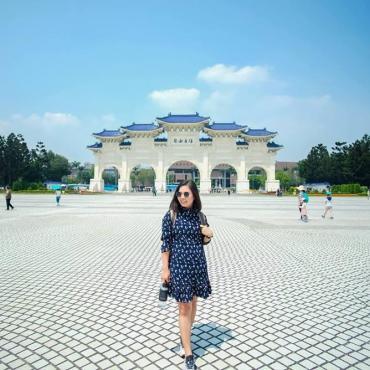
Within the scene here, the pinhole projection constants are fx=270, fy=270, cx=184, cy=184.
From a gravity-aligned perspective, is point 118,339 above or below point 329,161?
below

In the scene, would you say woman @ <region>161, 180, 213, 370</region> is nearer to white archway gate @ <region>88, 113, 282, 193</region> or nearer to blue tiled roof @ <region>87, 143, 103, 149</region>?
white archway gate @ <region>88, 113, 282, 193</region>

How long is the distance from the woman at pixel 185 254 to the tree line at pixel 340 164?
5781cm

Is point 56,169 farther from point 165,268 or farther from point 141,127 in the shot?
point 165,268

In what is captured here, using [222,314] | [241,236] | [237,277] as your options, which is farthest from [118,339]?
[241,236]

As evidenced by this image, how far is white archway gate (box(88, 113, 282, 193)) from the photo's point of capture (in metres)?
47.4

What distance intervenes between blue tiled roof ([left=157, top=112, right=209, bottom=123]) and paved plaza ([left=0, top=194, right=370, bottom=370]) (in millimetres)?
42047

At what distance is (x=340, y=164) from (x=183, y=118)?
34.4 m

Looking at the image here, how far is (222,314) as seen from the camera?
341 centimetres

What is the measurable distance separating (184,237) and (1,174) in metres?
61.9

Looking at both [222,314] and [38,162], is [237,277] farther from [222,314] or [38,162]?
[38,162]

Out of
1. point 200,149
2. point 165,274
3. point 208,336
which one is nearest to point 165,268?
point 165,274

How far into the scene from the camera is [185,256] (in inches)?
95.6

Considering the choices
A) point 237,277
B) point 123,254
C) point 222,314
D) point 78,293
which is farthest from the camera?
point 123,254

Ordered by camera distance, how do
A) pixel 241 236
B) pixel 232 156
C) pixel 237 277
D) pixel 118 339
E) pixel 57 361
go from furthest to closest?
pixel 232 156, pixel 241 236, pixel 237 277, pixel 118 339, pixel 57 361
